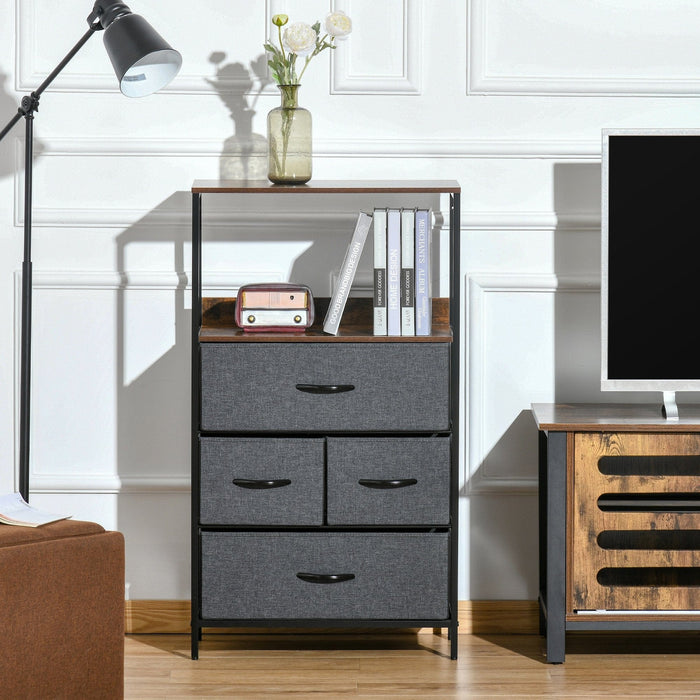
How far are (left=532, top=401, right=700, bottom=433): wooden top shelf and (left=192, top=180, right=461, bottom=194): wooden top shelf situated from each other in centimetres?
64

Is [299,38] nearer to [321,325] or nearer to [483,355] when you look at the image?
[321,325]

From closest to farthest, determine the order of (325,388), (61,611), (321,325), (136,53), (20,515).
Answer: (61,611), (20,515), (136,53), (325,388), (321,325)

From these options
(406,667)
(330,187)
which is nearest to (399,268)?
(330,187)

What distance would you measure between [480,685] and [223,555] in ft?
2.38

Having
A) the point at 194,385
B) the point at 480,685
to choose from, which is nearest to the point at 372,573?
the point at 480,685

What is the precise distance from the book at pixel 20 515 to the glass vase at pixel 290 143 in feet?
3.46

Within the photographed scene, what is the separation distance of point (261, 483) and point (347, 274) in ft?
1.90

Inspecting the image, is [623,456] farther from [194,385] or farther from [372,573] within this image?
[194,385]

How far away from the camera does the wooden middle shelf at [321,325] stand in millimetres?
2465

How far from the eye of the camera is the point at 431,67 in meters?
2.77

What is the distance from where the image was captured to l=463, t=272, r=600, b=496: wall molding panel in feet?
9.20

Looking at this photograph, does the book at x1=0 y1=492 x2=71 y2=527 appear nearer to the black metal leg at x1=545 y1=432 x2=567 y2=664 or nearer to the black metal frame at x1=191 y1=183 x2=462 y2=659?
the black metal frame at x1=191 y1=183 x2=462 y2=659

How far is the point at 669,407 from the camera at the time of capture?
2.56 m

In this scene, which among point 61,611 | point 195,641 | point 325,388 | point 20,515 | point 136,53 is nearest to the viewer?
point 61,611
